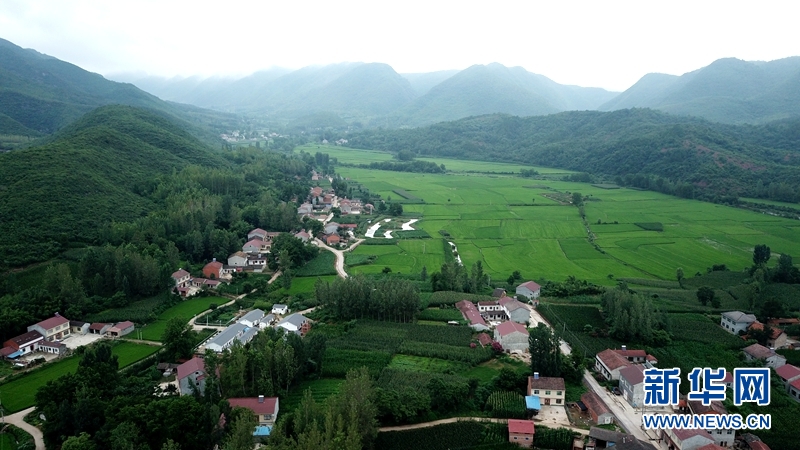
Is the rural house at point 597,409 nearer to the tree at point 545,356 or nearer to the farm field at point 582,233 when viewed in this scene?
the tree at point 545,356

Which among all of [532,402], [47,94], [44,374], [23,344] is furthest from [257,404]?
[47,94]

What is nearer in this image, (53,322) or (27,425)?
(27,425)

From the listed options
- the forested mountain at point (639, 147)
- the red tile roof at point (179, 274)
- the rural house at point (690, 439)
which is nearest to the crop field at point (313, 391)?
the rural house at point (690, 439)

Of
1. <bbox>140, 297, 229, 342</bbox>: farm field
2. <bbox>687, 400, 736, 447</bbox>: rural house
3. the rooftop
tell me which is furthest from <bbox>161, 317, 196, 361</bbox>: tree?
<bbox>687, 400, 736, 447</bbox>: rural house

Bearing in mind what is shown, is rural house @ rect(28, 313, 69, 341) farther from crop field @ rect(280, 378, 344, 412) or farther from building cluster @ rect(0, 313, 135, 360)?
crop field @ rect(280, 378, 344, 412)

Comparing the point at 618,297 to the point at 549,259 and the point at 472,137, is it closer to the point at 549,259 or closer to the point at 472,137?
the point at 549,259

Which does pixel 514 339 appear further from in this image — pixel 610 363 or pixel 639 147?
pixel 639 147
